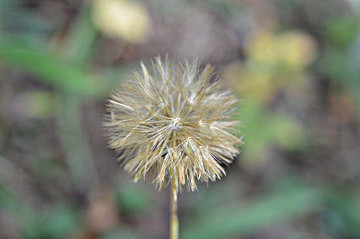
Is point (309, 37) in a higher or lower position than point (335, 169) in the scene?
higher

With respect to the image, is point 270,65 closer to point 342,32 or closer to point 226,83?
point 226,83

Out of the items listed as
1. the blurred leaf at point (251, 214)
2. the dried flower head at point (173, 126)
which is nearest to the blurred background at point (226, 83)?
the blurred leaf at point (251, 214)

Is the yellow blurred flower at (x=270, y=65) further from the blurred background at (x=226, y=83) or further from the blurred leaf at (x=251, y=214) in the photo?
the blurred leaf at (x=251, y=214)

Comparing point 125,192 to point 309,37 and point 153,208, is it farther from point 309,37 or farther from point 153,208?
point 309,37

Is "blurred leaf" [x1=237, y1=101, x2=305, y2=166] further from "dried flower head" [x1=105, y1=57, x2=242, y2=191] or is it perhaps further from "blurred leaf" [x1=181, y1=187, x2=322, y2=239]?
"dried flower head" [x1=105, y1=57, x2=242, y2=191]

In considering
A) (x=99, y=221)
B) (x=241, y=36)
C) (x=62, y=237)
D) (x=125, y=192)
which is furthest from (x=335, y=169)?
(x=62, y=237)

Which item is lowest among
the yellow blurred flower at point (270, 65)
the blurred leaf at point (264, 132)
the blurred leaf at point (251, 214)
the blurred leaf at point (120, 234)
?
the blurred leaf at point (120, 234)

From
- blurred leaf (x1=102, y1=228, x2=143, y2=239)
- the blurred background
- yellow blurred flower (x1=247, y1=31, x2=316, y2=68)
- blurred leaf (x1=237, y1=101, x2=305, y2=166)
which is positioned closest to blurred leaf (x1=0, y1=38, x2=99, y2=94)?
the blurred background
